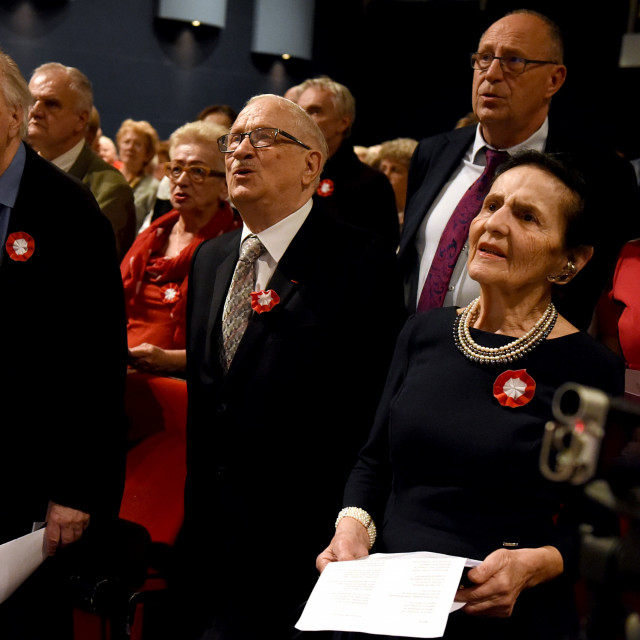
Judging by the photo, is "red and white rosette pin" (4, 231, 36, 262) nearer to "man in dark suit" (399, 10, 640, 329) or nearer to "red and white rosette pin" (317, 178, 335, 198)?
"man in dark suit" (399, 10, 640, 329)

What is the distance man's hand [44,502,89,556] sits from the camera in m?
2.21

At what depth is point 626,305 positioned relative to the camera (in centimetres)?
236

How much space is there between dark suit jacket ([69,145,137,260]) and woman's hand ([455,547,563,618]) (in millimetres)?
2600

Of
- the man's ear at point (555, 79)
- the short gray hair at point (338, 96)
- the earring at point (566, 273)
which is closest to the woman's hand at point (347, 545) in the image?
the earring at point (566, 273)

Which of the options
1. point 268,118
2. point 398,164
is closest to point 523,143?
point 268,118

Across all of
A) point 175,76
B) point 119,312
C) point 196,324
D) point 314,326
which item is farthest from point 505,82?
point 175,76

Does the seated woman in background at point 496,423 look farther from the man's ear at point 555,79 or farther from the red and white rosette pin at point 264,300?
the man's ear at point 555,79

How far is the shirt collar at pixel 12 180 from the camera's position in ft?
7.09

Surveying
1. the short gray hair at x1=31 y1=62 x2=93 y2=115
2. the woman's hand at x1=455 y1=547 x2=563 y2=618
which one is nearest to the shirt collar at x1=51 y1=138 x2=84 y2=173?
the short gray hair at x1=31 y1=62 x2=93 y2=115

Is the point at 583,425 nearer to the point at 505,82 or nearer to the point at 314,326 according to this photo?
the point at 314,326

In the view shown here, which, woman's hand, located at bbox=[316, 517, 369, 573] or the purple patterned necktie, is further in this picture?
the purple patterned necktie

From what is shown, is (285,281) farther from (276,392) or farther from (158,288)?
(158,288)

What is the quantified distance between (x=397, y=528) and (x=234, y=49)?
846 centimetres

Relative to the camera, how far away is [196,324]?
248 cm
